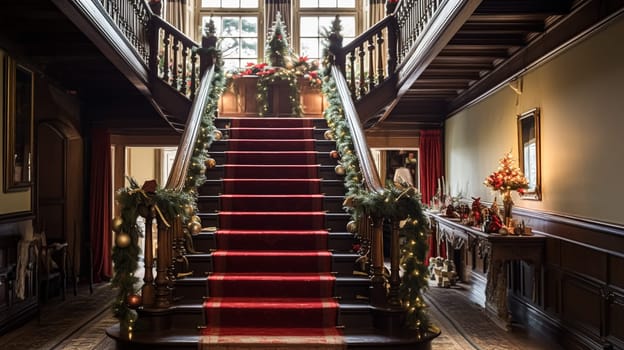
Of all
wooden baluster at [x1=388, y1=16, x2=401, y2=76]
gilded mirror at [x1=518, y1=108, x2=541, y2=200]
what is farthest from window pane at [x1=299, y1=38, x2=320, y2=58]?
gilded mirror at [x1=518, y1=108, x2=541, y2=200]

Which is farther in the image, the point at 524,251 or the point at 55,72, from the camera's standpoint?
the point at 55,72

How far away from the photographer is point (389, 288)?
4082mm

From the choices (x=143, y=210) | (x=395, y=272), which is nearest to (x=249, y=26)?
(x=143, y=210)

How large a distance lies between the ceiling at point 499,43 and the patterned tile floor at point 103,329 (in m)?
2.64

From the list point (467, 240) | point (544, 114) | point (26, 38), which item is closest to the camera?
point (544, 114)

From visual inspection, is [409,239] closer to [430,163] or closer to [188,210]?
[188,210]

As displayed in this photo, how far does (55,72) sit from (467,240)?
5.41 m

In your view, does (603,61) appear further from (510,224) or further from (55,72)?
(55,72)

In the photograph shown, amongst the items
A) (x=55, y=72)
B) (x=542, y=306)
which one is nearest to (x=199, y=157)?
(x=55, y=72)

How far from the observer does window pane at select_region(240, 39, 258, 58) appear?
1126 cm

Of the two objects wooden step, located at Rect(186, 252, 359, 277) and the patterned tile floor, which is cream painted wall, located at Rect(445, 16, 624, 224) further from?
wooden step, located at Rect(186, 252, 359, 277)

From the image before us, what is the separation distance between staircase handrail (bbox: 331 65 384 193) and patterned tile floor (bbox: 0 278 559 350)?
1.54 meters

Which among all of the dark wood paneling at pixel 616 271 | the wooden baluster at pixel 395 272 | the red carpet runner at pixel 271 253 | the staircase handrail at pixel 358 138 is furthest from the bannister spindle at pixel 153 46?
the dark wood paneling at pixel 616 271

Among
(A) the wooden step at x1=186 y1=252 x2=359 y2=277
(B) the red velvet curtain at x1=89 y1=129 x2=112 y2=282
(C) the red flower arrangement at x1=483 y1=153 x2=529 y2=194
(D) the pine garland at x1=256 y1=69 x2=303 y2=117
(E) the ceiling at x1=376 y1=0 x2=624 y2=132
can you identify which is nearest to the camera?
(E) the ceiling at x1=376 y1=0 x2=624 y2=132
